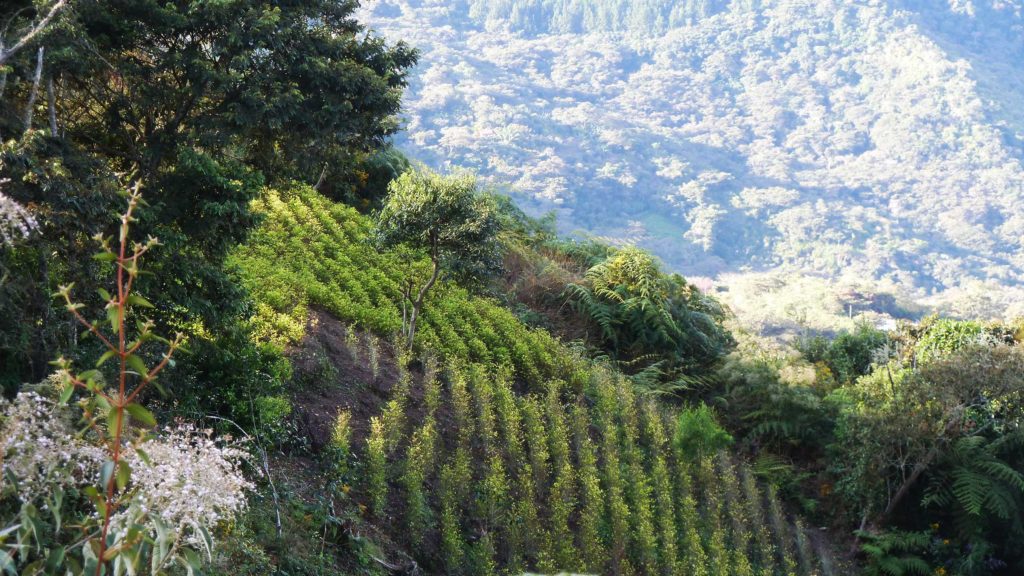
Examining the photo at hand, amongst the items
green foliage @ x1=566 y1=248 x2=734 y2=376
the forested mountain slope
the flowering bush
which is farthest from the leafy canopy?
the forested mountain slope

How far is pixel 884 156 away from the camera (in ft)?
280

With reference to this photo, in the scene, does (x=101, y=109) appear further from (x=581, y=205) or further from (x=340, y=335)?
(x=581, y=205)

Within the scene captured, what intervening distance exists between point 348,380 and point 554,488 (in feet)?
7.62

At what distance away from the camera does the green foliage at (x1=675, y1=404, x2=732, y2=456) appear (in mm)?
9180

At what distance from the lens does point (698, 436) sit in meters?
9.20

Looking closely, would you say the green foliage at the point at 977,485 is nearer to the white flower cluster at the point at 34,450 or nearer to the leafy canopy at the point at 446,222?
the leafy canopy at the point at 446,222

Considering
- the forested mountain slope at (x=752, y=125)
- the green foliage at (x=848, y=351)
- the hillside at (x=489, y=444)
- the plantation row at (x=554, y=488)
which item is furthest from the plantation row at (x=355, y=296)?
the forested mountain slope at (x=752, y=125)

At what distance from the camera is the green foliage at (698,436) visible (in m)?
9.18

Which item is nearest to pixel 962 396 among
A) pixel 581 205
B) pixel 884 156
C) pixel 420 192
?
pixel 420 192

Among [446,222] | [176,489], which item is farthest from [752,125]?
[176,489]

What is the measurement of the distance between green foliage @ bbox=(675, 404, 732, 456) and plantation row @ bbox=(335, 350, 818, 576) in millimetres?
80

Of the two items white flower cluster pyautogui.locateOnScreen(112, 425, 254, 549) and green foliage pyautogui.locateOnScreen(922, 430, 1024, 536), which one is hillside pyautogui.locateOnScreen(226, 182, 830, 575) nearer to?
green foliage pyautogui.locateOnScreen(922, 430, 1024, 536)

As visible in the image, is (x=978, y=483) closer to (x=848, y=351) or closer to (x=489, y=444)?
(x=489, y=444)

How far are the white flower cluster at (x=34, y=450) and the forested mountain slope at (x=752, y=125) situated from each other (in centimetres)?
4815
